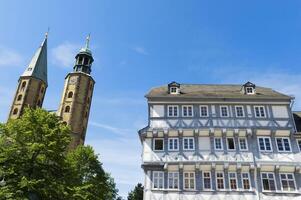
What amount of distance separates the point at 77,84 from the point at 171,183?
4023 centimetres

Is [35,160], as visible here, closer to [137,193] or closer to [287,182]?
[287,182]

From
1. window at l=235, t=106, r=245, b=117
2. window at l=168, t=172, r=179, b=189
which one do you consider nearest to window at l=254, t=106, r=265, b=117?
window at l=235, t=106, r=245, b=117

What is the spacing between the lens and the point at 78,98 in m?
61.8

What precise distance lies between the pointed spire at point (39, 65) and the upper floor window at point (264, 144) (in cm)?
5473

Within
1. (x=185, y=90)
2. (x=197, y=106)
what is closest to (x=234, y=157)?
(x=197, y=106)

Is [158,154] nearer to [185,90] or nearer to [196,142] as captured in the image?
[196,142]

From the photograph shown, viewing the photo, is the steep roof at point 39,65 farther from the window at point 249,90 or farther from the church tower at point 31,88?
the window at point 249,90

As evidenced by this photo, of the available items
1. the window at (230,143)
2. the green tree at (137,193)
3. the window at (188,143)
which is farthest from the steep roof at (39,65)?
the window at (230,143)

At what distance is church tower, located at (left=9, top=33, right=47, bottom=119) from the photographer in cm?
6450

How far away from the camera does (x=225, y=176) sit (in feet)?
94.4

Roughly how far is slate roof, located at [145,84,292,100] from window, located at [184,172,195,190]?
27.1 ft

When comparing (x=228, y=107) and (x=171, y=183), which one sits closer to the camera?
(x=171, y=183)

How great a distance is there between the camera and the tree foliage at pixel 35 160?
2094 centimetres

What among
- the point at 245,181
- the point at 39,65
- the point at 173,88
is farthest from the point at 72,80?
the point at 245,181
